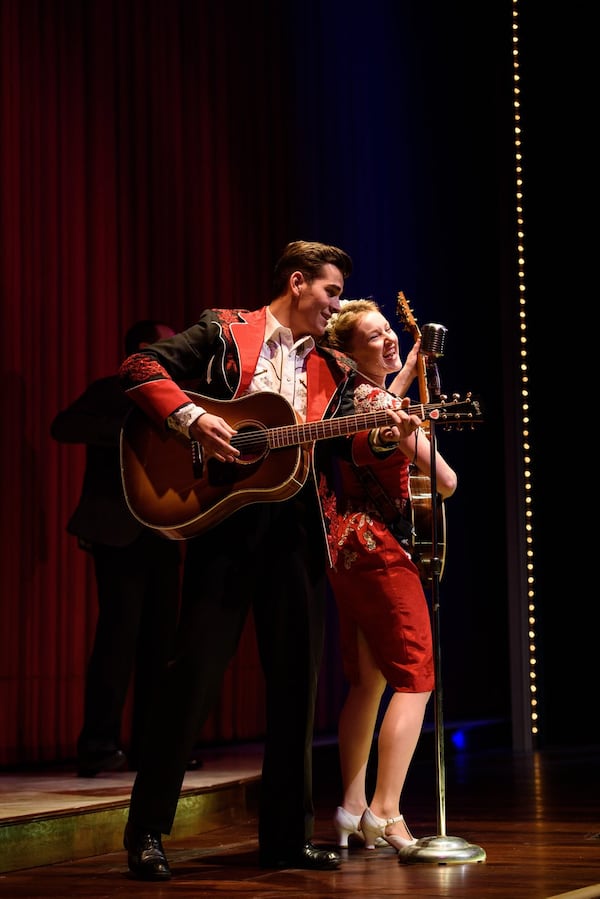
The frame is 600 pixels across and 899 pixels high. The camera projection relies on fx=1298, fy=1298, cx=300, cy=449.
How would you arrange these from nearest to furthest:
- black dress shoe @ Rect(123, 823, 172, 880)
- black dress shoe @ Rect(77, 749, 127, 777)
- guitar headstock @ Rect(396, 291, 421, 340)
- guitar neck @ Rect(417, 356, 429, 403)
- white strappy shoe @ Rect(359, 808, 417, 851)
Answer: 1. black dress shoe @ Rect(123, 823, 172, 880)
2. white strappy shoe @ Rect(359, 808, 417, 851)
3. guitar neck @ Rect(417, 356, 429, 403)
4. guitar headstock @ Rect(396, 291, 421, 340)
5. black dress shoe @ Rect(77, 749, 127, 777)

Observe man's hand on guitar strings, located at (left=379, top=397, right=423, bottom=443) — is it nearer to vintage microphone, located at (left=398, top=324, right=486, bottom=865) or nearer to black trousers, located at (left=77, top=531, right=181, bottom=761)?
vintage microphone, located at (left=398, top=324, right=486, bottom=865)

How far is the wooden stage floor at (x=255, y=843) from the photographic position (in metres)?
2.95

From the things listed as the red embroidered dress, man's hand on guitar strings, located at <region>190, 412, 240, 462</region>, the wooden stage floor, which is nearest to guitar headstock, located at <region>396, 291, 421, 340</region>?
the red embroidered dress

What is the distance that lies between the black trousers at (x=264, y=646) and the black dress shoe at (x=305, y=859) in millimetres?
22

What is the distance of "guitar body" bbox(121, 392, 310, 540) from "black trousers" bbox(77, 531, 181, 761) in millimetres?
1384

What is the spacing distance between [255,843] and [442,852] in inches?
28.4

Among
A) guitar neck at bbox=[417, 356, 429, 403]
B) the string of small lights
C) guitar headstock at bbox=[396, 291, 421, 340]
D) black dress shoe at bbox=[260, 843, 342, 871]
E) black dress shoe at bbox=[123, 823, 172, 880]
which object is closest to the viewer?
black dress shoe at bbox=[123, 823, 172, 880]

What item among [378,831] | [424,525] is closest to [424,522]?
[424,525]

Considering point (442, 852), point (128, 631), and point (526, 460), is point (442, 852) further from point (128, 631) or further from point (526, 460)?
point (526, 460)

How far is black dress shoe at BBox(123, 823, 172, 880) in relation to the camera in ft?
10.1

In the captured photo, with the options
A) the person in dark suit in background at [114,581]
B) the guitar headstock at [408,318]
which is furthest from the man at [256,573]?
the person in dark suit in background at [114,581]

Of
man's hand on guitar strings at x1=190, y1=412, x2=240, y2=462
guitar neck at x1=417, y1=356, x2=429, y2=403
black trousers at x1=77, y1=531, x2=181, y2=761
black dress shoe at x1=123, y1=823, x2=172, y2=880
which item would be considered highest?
guitar neck at x1=417, y1=356, x2=429, y2=403

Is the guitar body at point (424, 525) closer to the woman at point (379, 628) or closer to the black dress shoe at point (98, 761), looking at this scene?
the woman at point (379, 628)

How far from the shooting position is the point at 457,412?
122 inches
